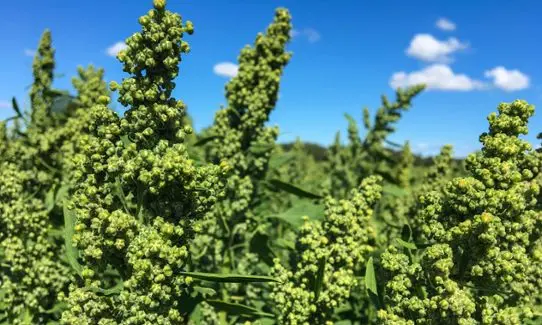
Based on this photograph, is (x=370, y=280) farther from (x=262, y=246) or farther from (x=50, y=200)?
(x=50, y=200)

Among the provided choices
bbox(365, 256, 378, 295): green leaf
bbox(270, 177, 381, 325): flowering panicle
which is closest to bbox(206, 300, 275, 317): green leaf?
bbox(270, 177, 381, 325): flowering panicle

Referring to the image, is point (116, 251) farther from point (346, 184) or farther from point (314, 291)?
point (346, 184)

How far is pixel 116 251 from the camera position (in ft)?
11.2

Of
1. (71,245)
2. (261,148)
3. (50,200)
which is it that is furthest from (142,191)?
(261,148)

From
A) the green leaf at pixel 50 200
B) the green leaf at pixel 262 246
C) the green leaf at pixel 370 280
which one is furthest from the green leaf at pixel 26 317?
the green leaf at pixel 370 280

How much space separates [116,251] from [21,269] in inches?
79.4

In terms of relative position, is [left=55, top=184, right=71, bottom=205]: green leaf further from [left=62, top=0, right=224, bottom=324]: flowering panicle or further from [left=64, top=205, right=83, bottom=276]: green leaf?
[left=62, top=0, right=224, bottom=324]: flowering panicle

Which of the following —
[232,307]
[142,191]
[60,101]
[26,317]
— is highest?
[60,101]

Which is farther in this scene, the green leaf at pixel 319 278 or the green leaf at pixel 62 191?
the green leaf at pixel 62 191

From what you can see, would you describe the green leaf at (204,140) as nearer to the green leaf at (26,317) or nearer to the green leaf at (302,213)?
the green leaf at (302,213)

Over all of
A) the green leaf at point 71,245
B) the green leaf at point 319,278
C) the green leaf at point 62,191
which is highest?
the green leaf at point 62,191

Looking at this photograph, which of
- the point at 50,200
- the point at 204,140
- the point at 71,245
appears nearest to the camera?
the point at 71,245

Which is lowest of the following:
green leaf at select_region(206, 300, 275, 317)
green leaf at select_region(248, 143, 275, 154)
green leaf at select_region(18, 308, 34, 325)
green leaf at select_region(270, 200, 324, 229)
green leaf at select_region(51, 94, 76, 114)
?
green leaf at select_region(18, 308, 34, 325)

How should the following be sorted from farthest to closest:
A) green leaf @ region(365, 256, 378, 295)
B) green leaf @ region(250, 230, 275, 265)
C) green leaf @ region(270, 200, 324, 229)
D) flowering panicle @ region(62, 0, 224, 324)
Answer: green leaf @ region(250, 230, 275, 265), green leaf @ region(270, 200, 324, 229), green leaf @ region(365, 256, 378, 295), flowering panicle @ region(62, 0, 224, 324)
